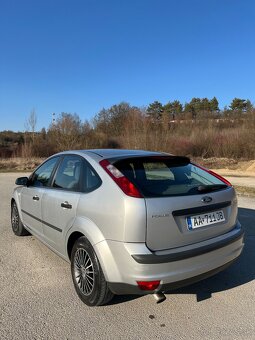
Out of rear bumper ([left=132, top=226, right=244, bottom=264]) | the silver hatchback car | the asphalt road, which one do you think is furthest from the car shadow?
rear bumper ([left=132, top=226, right=244, bottom=264])

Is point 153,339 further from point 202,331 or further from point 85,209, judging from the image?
point 85,209

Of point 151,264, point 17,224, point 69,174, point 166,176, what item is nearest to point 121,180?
point 166,176

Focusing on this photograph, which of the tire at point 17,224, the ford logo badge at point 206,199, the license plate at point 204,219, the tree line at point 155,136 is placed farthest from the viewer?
the tree line at point 155,136

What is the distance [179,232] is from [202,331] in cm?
89

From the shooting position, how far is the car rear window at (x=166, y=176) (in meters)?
3.41

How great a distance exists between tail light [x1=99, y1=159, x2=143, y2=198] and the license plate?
584 mm

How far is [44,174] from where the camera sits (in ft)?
16.3

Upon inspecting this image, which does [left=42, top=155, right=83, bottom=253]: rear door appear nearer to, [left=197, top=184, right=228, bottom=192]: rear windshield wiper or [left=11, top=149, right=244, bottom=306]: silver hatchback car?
[left=11, top=149, right=244, bottom=306]: silver hatchback car

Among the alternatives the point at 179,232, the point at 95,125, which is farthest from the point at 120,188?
the point at 95,125

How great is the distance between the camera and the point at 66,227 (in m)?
3.87

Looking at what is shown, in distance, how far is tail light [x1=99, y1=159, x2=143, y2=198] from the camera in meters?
3.22

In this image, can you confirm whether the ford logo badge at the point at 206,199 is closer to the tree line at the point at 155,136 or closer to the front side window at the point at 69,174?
the front side window at the point at 69,174

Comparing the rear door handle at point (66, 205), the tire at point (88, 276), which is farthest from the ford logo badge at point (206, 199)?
the rear door handle at point (66, 205)

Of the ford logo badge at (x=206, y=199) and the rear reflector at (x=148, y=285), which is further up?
the ford logo badge at (x=206, y=199)
